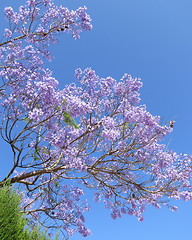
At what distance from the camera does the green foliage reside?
5.80 meters

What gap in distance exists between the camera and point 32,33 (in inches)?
354

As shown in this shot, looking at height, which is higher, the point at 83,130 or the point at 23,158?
the point at 83,130

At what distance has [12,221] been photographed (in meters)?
5.98

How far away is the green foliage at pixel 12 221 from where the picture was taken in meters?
5.80

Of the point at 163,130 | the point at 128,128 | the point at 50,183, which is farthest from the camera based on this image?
the point at 50,183

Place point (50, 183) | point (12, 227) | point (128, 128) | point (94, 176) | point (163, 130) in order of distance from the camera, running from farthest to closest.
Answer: point (50, 183) → point (94, 176) → point (128, 128) → point (163, 130) → point (12, 227)

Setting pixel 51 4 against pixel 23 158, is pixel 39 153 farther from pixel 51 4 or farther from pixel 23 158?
pixel 51 4

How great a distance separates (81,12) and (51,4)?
92 centimetres

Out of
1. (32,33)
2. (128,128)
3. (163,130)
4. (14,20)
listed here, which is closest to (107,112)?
(128,128)

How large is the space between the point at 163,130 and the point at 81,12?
4110mm

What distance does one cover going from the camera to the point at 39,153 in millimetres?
9320

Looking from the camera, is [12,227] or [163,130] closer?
[12,227]

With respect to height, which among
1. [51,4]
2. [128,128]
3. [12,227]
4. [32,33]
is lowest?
[12,227]

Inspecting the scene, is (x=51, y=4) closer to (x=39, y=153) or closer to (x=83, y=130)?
(x=83, y=130)
